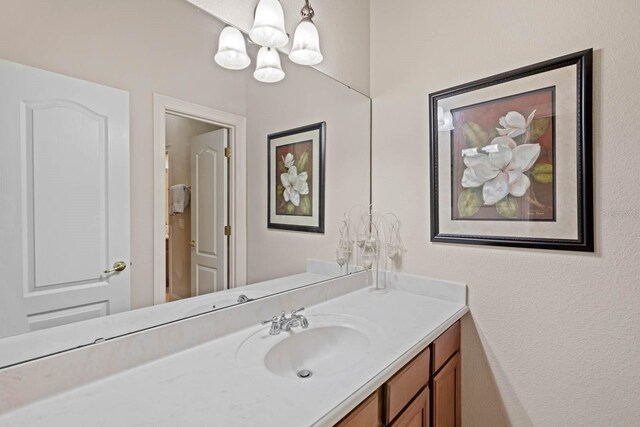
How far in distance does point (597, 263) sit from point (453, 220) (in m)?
0.55

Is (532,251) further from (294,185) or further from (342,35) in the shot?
(342,35)

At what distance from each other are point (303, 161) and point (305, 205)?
0.21 metres

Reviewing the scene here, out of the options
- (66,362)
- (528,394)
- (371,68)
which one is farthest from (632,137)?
(66,362)

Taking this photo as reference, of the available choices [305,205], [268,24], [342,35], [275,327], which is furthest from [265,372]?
[342,35]

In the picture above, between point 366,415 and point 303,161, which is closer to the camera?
point 366,415

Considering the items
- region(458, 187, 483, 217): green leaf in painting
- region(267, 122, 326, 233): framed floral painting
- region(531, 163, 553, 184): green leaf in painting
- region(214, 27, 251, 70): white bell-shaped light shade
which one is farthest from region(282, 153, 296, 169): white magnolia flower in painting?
region(531, 163, 553, 184): green leaf in painting

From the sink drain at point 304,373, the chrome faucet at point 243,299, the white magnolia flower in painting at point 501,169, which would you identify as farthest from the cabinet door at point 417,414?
the white magnolia flower in painting at point 501,169

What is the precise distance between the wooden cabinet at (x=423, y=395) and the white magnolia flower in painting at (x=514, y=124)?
2.86 feet

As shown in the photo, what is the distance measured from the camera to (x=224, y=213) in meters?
1.19

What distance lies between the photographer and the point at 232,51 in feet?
3.96

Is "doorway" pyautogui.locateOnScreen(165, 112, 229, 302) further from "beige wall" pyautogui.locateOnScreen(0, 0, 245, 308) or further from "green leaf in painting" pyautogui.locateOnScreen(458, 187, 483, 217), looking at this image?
"green leaf in painting" pyautogui.locateOnScreen(458, 187, 483, 217)

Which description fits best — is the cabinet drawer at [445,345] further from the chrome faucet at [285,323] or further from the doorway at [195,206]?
the doorway at [195,206]

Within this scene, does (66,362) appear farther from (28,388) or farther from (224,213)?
(224,213)

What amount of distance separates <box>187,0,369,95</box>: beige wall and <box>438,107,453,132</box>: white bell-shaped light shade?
1.62ft
